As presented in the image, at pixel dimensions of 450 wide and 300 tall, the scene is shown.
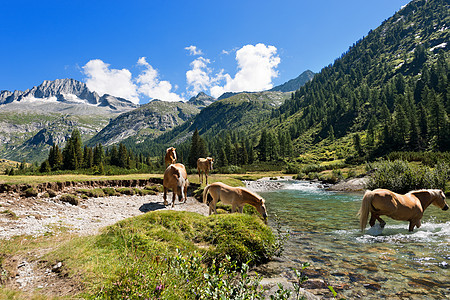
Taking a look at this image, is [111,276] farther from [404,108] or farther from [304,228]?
[404,108]

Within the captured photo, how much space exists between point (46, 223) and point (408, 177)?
34.7 metres

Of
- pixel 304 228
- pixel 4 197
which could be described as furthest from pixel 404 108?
pixel 4 197

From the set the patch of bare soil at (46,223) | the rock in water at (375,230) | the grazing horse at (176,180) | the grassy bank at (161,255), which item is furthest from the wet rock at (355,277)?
the grazing horse at (176,180)

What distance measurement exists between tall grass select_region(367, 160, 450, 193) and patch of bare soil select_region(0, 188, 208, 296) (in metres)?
24.4

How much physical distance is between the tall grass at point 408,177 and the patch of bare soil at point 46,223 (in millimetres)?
24363

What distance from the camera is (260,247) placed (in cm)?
729

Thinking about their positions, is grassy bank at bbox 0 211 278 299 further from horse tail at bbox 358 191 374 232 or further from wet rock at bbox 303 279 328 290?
horse tail at bbox 358 191 374 232

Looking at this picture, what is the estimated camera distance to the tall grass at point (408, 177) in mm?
24844

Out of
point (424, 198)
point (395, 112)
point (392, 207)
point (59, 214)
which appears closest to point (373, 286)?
point (392, 207)

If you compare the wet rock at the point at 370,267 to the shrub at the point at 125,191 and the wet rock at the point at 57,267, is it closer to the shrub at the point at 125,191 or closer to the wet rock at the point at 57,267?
the wet rock at the point at 57,267

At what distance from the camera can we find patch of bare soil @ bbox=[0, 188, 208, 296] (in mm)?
4766

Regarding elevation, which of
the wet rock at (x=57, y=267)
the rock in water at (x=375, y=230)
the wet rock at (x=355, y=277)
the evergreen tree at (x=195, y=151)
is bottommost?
the rock in water at (x=375, y=230)

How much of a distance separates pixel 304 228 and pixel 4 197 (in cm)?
1812

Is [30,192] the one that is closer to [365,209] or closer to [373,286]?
[373,286]
